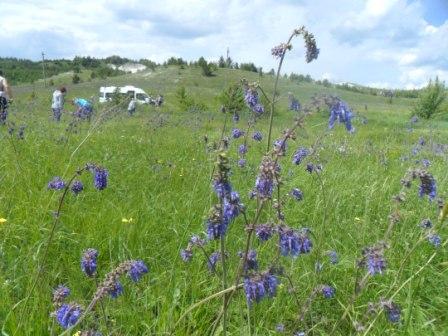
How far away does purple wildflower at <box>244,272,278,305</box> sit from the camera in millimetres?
1533

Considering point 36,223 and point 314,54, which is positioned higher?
point 314,54

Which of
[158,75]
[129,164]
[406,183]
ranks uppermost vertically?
[406,183]

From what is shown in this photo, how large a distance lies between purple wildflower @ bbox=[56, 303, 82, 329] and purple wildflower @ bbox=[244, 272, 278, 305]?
0.58m

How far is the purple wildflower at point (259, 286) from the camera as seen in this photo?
5.03 feet

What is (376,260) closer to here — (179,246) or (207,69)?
(179,246)

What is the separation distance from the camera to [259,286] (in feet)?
5.05

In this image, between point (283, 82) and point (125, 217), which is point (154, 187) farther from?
point (283, 82)

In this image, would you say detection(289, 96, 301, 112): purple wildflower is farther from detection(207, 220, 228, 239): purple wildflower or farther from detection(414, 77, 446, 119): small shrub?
detection(414, 77, 446, 119): small shrub

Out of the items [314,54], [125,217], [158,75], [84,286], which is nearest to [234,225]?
[125,217]

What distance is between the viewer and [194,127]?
11164mm

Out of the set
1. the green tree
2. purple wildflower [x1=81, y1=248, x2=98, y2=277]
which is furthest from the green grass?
the green tree

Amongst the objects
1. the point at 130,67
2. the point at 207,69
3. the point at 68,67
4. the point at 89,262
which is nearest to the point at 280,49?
the point at 89,262

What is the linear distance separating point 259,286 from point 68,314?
0.64 meters

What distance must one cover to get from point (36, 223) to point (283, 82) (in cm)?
256
